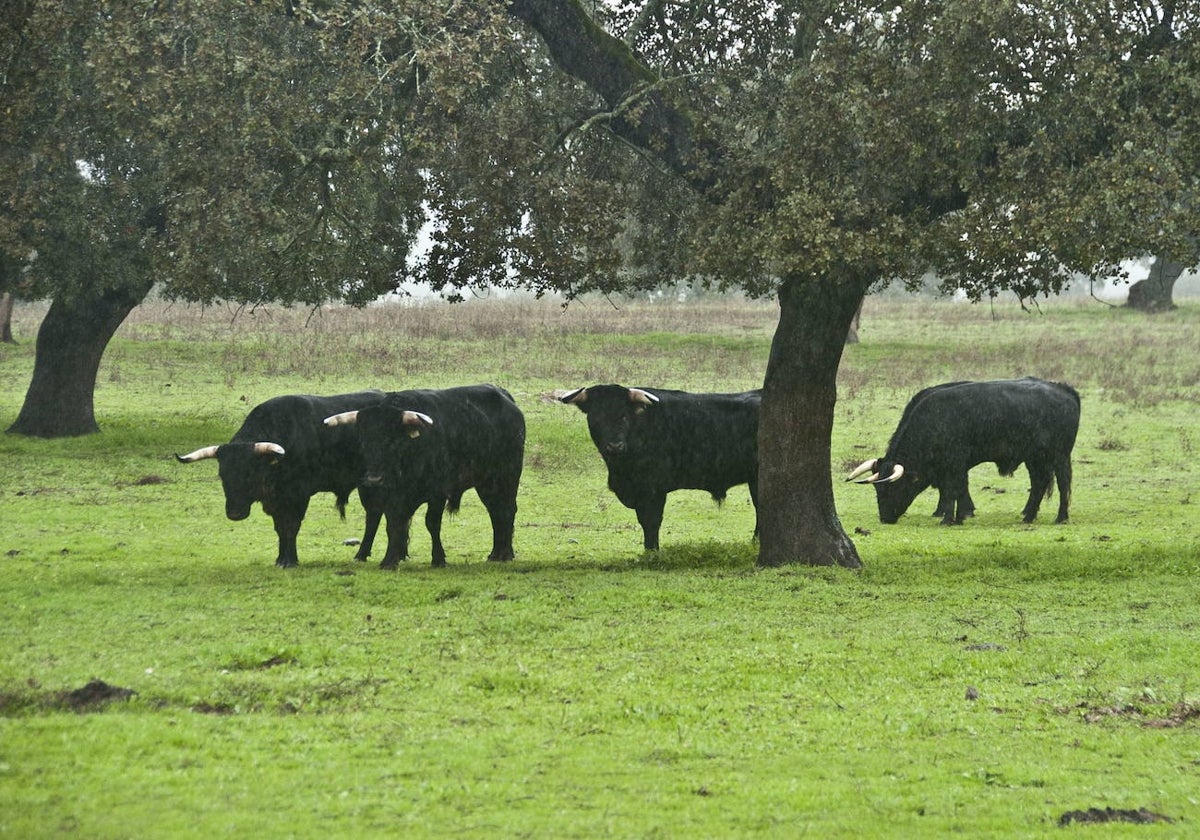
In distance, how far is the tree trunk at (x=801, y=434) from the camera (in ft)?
56.3

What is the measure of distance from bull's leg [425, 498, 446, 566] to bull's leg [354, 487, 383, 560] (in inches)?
23.1

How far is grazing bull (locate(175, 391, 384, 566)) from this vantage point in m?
17.1

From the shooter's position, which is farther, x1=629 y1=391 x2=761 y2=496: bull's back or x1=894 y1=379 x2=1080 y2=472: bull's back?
x1=894 y1=379 x2=1080 y2=472: bull's back

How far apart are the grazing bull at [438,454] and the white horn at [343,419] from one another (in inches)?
0.5

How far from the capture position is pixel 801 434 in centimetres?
1739

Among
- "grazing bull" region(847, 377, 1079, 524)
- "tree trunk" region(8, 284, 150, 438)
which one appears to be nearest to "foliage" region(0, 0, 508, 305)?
"tree trunk" region(8, 284, 150, 438)

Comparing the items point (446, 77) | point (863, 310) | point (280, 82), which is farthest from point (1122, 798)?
point (863, 310)

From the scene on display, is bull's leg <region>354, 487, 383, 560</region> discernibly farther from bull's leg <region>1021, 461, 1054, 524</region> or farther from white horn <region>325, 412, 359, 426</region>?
bull's leg <region>1021, 461, 1054, 524</region>

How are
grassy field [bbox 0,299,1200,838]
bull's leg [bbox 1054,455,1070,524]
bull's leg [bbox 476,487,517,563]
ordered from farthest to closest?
bull's leg [bbox 1054,455,1070,524] → bull's leg [bbox 476,487,517,563] → grassy field [bbox 0,299,1200,838]

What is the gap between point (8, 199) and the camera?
23.2m

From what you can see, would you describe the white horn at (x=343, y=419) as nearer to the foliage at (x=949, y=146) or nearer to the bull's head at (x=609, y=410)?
the bull's head at (x=609, y=410)

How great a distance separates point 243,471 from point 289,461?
2.14 ft

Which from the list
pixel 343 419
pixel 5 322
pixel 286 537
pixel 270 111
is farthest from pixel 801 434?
pixel 5 322

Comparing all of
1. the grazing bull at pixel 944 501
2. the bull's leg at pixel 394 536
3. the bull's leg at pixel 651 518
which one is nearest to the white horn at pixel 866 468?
the grazing bull at pixel 944 501
